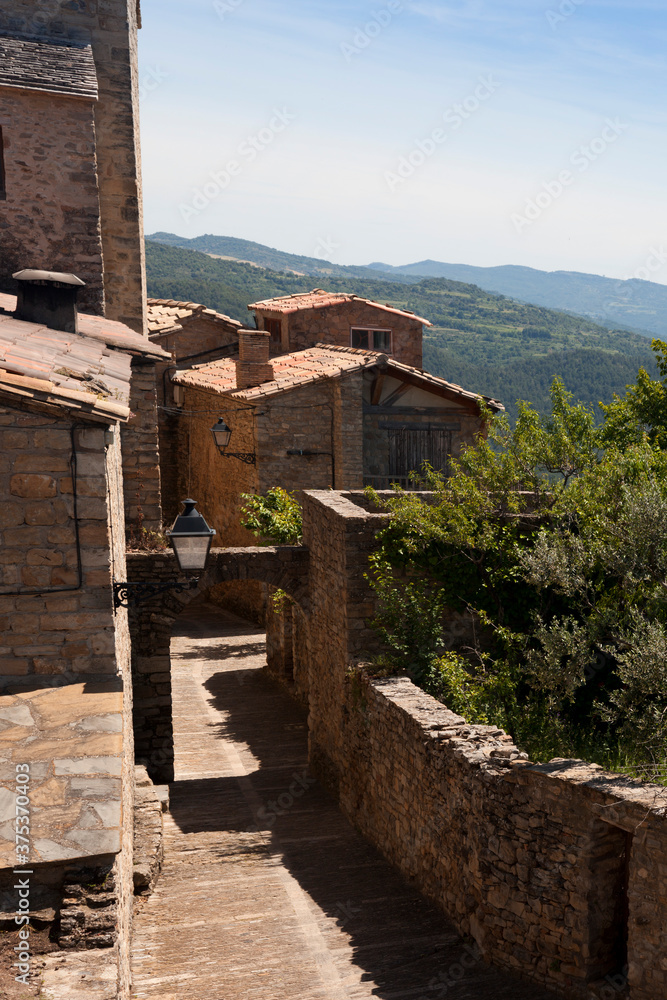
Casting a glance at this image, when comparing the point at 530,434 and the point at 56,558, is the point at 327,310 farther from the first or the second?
the point at 56,558

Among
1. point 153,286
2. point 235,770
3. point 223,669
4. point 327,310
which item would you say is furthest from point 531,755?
point 153,286

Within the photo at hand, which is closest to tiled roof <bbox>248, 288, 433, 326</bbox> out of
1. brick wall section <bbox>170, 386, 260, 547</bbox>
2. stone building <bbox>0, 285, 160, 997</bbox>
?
brick wall section <bbox>170, 386, 260, 547</bbox>

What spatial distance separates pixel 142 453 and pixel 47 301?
4.73 meters

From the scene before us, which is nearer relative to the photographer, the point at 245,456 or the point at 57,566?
the point at 57,566

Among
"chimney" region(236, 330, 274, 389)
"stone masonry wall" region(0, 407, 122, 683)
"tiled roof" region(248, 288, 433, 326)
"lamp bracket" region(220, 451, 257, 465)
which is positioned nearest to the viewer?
"stone masonry wall" region(0, 407, 122, 683)

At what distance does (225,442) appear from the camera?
18141 millimetres

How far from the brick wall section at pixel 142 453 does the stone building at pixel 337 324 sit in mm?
12421

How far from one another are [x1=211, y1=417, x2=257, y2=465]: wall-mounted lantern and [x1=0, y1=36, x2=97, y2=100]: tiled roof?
23.5ft

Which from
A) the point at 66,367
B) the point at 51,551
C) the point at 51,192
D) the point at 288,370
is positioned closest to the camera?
the point at 51,551

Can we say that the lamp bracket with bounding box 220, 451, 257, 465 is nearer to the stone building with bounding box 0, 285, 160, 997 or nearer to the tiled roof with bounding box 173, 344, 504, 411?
the tiled roof with bounding box 173, 344, 504, 411

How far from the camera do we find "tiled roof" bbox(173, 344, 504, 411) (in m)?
19.7

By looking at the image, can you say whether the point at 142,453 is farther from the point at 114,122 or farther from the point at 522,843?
the point at 522,843

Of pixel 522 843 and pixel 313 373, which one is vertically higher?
pixel 313 373

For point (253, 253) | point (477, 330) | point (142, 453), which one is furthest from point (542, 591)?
point (253, 253)
